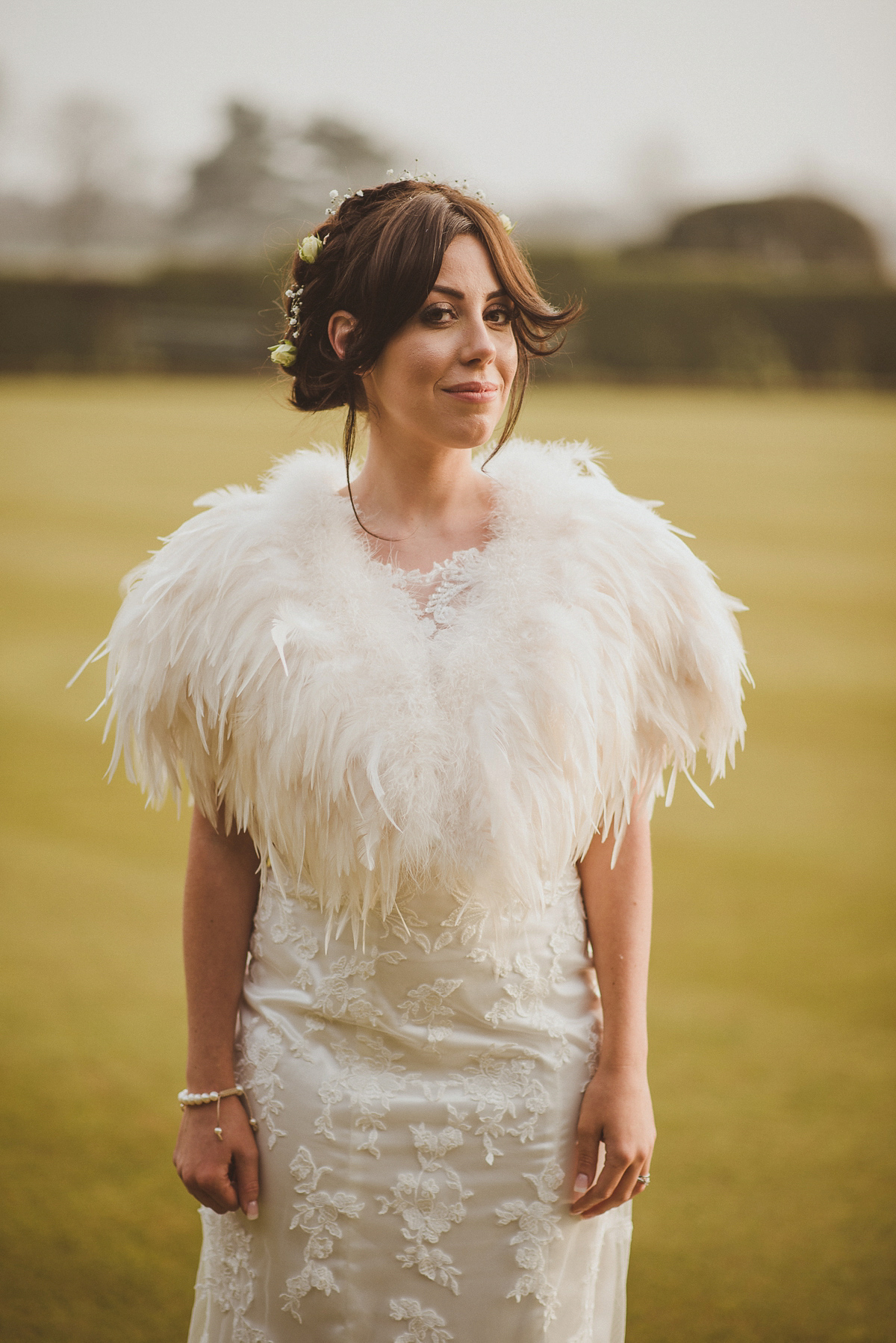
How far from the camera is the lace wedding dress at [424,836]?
3.87 feet

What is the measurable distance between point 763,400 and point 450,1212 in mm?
18176

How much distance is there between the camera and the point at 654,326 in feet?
64.8

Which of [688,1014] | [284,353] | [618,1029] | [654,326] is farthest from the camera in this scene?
[654,326]

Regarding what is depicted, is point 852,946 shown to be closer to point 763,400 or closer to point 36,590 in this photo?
point 36,590

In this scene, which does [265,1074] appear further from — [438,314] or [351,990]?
[438,314]

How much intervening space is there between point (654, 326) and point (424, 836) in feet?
65.8

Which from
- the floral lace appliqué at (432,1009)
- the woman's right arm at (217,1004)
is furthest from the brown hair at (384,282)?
the floral lace appliqué at (432,1009)

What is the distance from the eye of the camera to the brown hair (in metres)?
1.22

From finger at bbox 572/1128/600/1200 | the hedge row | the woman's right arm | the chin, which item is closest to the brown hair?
the chin

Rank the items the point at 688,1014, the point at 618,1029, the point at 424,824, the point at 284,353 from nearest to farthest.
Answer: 1. the point at 424,824
2. the point at 618,1029
3. the point at 284,353
4. the point at 688,1014

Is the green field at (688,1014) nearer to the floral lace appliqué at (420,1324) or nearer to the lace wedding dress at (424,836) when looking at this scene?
the lace wedding dress at (424,836)

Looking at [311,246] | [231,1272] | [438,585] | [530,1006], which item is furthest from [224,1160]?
[311,246]

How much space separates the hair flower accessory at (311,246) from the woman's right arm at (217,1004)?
0.70 m

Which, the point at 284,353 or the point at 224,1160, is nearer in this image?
the point at 224,1160
